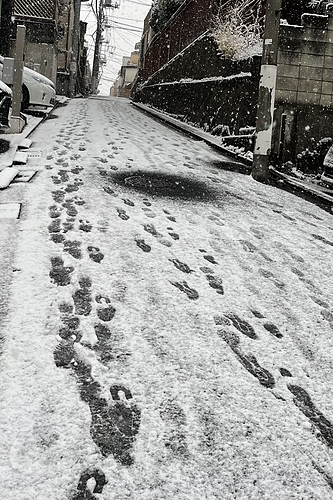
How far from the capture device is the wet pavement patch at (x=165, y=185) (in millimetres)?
4867

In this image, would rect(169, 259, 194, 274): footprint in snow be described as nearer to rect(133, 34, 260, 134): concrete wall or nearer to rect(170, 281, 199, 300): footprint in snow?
rect(170, 281, 199, 300): footprint in snow

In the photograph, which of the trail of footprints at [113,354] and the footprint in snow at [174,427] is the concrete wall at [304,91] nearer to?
the trail of footprints at [113,354]

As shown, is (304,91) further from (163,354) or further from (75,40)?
(75,40)

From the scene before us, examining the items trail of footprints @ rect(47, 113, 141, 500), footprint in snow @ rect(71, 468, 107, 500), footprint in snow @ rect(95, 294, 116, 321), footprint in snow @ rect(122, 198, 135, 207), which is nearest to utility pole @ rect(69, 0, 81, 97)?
footprint in snow @ rect(122, 198, 135, 207)

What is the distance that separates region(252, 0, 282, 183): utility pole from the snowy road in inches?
80.0

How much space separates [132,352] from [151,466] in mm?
641

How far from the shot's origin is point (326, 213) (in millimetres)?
5121

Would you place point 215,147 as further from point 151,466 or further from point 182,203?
point 151,466

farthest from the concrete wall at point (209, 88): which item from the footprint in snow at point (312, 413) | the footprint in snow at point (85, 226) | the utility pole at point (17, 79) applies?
the footprint in snow at point (312, 413)

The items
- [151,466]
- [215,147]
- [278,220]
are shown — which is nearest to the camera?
[151,466]

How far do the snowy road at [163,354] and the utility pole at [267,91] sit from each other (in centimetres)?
203

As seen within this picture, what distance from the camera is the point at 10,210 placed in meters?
3.78

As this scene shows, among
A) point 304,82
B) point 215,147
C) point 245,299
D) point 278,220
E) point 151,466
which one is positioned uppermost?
point 304,82

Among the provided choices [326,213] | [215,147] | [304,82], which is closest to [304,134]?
[304,82]
